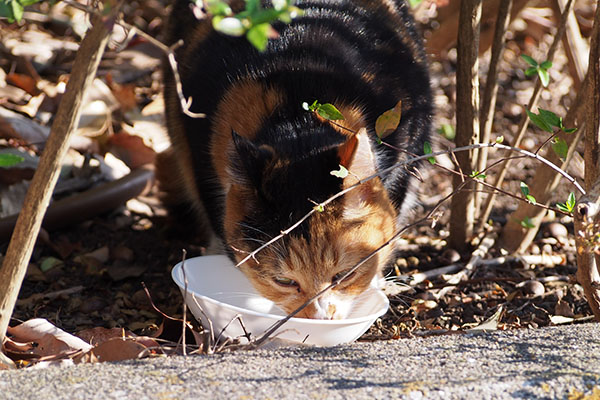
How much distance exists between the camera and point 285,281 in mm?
2924

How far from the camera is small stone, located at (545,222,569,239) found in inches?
153

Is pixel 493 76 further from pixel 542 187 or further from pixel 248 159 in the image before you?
pixel 248 159

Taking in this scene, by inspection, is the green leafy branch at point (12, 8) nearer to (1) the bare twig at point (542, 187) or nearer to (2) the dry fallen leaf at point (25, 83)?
(1) the bare twig at point (542, 187)

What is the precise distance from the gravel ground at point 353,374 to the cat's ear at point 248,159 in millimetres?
680

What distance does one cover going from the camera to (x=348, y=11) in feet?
11.2

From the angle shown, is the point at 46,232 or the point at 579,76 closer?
the point at 46,232

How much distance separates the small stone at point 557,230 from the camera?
3.89m

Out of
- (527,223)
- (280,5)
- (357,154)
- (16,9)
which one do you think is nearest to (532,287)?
(527,223)

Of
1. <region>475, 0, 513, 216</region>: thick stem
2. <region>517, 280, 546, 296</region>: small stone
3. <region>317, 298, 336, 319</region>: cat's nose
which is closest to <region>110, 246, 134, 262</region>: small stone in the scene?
<region>317, 298, 336, 319</region>: cat's nose

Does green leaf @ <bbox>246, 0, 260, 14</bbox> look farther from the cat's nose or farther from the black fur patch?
the cat's nose

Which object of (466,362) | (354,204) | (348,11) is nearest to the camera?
(466,362)

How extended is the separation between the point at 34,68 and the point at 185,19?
1627mm

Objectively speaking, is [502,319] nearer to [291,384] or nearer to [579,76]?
[291,384]

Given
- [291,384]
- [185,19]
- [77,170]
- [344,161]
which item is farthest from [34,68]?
[291,384]
